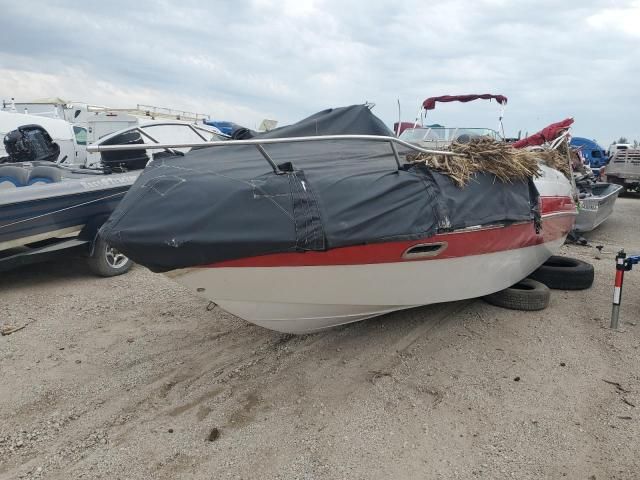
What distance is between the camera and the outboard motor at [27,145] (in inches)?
298

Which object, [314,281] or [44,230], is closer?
[314,281]

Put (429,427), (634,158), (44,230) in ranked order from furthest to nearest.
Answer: (634,158) < (44,230) < (429,427)

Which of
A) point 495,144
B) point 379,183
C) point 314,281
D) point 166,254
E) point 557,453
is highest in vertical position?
point 495,144

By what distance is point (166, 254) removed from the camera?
2.55 m

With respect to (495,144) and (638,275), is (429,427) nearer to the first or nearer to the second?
(495,144)

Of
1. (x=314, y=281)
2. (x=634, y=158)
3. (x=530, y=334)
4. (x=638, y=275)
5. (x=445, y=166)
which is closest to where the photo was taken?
(x=314, y=281)

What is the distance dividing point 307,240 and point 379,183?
0.63m

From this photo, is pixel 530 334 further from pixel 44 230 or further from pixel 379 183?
pixel 44 230

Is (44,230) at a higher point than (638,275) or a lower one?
higher

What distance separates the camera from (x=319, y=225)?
2697mm

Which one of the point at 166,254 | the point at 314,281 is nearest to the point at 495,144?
the point at 314,281

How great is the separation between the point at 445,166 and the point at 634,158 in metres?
13.7

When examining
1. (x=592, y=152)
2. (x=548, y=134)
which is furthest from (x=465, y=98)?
(x=592, y=152)

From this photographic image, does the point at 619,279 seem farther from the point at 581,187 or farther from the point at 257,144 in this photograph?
the point at 581,187
